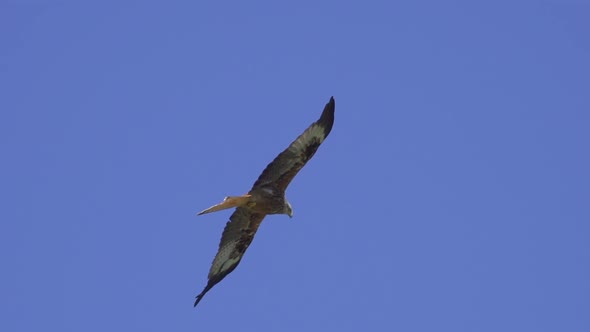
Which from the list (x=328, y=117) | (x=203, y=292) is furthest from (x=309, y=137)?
(x=203, y=292)

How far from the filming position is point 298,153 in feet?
45.1

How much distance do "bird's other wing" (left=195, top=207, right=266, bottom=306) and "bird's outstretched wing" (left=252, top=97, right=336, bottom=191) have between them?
3.06 ft

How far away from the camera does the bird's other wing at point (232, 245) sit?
14500mm

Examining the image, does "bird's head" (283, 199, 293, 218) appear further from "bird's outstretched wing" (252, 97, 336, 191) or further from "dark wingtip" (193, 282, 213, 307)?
"dark wingtip" (193, 282, 213, 307)

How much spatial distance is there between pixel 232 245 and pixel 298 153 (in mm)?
2106

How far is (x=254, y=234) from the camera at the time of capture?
1474cm

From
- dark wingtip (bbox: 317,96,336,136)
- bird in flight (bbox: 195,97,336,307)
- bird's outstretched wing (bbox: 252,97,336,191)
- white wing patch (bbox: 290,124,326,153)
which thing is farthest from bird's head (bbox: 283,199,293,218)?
dark wingtip (bbox: 317,96,336,136)

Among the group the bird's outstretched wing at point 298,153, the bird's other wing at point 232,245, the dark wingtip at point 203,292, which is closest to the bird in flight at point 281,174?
the bird's outstretched wing at point 298,153

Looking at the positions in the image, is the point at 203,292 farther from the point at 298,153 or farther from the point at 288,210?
the point at 298,153

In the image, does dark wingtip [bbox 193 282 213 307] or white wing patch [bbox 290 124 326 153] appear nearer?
white wing patch [bbox 290 124 326 153]

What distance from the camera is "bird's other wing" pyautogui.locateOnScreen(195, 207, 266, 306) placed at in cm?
1450

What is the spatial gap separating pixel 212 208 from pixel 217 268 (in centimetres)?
184

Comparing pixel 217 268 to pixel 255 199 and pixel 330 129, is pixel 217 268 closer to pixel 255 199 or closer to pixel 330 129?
pixel 255 199

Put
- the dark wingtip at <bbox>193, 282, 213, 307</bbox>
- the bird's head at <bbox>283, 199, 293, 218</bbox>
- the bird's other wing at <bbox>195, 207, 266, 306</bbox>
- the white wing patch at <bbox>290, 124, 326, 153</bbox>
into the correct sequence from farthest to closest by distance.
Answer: the bird's other wing at <bbox>195, 207, 266, 306</bbox> < the dark wingtip at <bbox>193, 282, 213, 307</bbox> < the bird's head at <bbox>283, 199, 293, 218</bbox> < the white wing patch at <bbox>290, 124, 326, 153</bbox>
